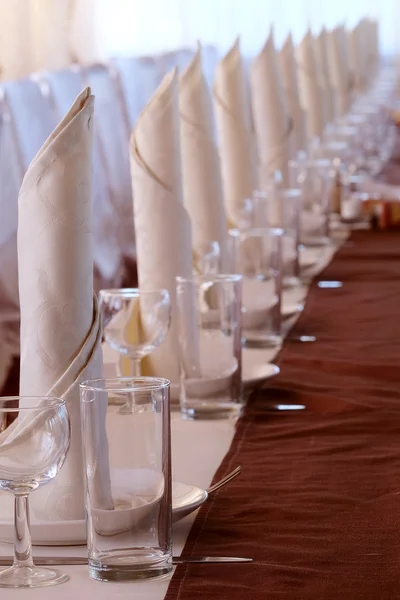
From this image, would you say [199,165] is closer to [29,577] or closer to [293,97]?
[29,577]

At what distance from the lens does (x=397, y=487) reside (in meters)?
1.07

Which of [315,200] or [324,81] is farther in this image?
[324,81]

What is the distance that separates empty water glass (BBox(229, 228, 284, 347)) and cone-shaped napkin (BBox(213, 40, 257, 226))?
76 centimetres

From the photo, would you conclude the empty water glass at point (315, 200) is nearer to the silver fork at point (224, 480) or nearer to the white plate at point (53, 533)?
the silver fork at point (224, 480)

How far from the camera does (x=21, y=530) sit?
0.83 metres

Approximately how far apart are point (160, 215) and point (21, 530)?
73 cm

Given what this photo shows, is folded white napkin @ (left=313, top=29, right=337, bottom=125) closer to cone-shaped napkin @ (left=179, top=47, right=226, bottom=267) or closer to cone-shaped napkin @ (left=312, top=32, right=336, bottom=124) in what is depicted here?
cone-shaped napkin @ (left=312, top=32, right=336, bottom=124)

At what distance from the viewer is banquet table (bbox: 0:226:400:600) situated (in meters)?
0.84

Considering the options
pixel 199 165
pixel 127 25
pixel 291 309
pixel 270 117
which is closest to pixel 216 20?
pixel 127 25

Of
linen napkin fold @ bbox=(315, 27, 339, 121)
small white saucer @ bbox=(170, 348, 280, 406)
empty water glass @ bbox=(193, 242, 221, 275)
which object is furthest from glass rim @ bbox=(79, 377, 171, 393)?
linen napkin fold @ bbox=(315, 27, 339, 121)

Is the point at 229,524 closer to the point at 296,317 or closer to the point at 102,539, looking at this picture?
the point at 102,539

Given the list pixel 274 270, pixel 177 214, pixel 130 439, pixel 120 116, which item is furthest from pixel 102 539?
pixel 120 116

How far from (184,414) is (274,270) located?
493 millimetres

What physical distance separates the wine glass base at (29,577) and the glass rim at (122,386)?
0.47 ft
